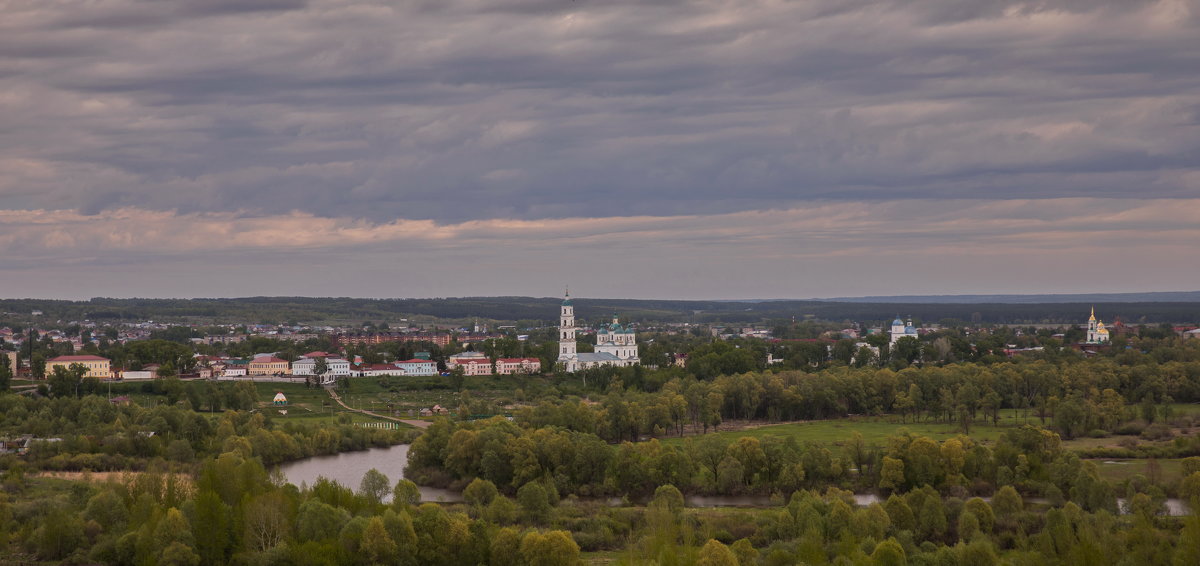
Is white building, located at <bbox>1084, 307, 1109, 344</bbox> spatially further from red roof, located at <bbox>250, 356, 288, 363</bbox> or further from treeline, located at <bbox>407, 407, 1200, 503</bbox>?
treeline, located at <bbox>407, 407, 1200, 503</bbox>

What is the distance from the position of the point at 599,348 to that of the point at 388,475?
74124 mm

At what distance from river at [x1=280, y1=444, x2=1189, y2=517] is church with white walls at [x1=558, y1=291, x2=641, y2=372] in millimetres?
48989

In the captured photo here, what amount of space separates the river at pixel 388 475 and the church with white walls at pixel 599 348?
48989 mm

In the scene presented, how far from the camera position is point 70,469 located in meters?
62.1

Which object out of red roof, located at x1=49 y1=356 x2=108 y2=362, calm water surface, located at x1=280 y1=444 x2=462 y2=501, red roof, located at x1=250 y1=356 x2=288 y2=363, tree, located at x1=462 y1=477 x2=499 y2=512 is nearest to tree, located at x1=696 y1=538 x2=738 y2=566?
tree, located at x1=462 y1=477 x2=499 y2=512

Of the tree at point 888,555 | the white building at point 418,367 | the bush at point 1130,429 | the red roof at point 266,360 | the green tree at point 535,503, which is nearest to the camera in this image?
the tree at point 888,555

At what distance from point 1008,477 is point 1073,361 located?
54951mm

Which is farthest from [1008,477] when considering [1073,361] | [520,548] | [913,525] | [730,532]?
[1073,361]

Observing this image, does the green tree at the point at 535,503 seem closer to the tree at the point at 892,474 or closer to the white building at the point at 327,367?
the tree at the point at 892,474

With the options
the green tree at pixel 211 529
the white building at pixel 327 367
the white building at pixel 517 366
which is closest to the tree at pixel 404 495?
the green tree at pixel 211 529

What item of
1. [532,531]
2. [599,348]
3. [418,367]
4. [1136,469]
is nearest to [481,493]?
[532,531]

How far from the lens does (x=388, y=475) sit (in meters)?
60.2

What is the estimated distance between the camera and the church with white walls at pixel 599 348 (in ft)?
403

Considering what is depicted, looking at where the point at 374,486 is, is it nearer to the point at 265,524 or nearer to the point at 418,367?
the point at 265,524
